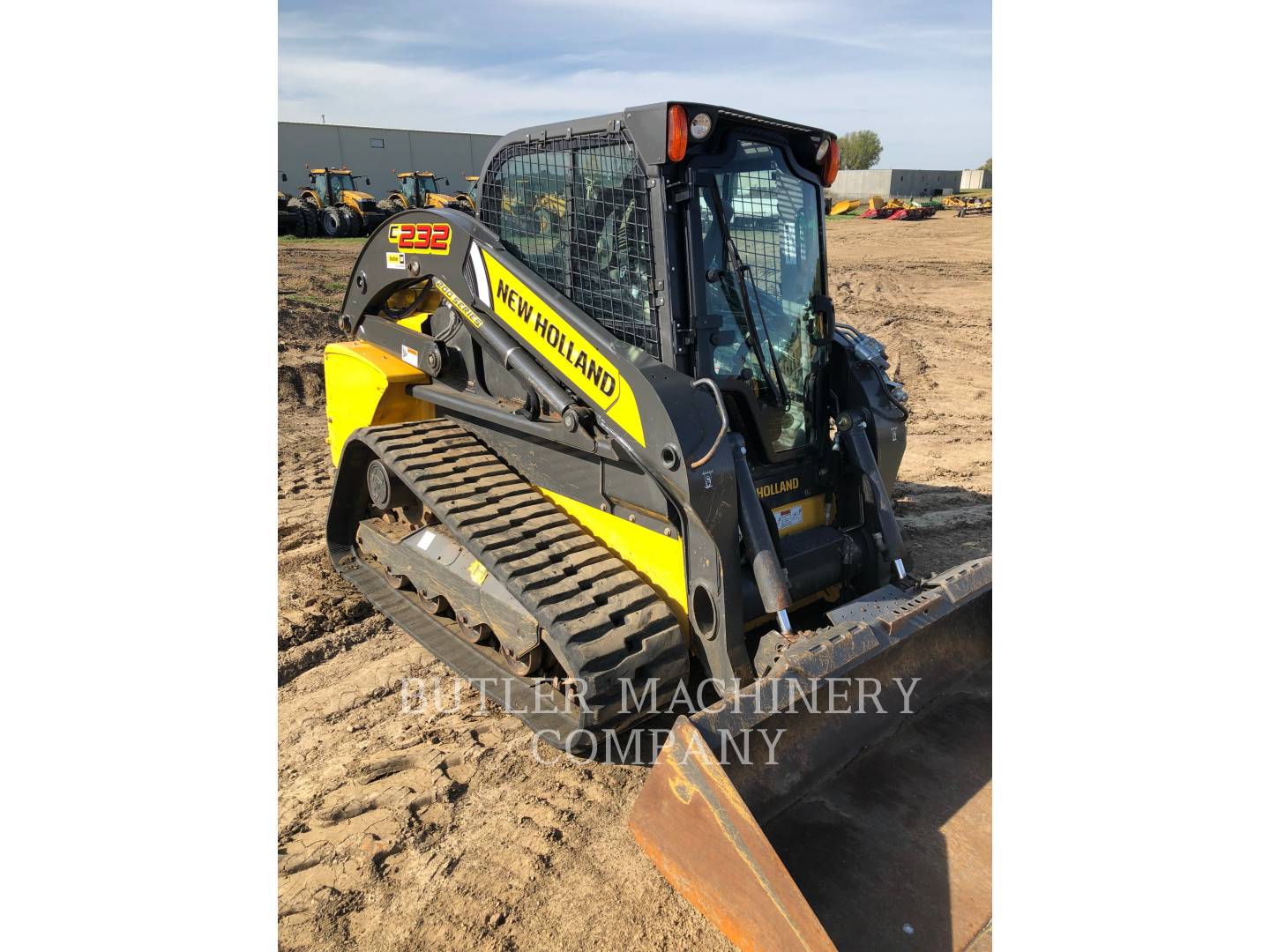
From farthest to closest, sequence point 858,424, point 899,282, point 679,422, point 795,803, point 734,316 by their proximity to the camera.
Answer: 1. point 899,282
2. point 858,424
3. point 734,316
4. point 679,422
5. point 795,803

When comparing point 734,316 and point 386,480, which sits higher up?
point 734,316

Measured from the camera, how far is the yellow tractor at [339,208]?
20047mm

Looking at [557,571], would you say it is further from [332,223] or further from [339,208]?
[339,208]

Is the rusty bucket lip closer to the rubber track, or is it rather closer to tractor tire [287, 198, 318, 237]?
the rubber track

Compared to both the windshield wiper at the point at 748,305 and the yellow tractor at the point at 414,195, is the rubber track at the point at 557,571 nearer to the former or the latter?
the windshield wiper at the point at 748,305

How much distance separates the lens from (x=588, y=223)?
343 cm

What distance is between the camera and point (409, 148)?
35.9 meters

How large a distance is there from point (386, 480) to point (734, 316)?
6.46ft

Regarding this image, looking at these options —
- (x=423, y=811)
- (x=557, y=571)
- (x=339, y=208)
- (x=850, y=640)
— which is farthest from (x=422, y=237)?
(x=339, y=208)

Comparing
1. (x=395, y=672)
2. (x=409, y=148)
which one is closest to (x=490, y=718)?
(x=395, y=672)

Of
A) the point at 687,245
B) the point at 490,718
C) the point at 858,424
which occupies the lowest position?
the point at 490,718

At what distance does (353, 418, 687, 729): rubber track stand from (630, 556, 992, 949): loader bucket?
1.66 ft

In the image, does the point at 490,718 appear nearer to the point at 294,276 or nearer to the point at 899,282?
the point at 294,276

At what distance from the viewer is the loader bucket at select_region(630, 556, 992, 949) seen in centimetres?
236
